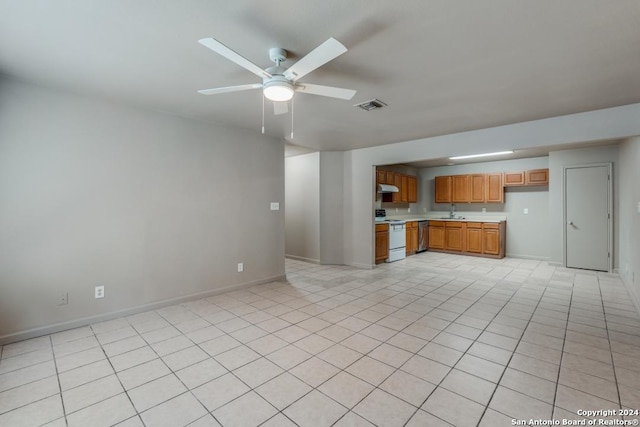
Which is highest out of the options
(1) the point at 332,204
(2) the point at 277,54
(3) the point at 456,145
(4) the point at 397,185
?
(2) the point at 277,54

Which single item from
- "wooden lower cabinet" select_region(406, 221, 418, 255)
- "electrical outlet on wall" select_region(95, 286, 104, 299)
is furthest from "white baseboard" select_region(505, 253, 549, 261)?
"electrical outlet on wall" select_region(95, 286, 104, 299)

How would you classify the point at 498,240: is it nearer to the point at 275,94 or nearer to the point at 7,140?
the point at 275,94

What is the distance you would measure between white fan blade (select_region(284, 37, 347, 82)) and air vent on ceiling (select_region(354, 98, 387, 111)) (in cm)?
134

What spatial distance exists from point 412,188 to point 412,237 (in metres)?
1.39

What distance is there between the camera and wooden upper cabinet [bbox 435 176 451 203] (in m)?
7.42

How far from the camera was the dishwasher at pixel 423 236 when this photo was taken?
24.3 ft

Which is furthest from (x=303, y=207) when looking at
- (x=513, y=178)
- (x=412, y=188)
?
(x=513, y=178)

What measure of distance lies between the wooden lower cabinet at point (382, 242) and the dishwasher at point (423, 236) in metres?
1.62

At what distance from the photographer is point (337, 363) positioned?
230 cm

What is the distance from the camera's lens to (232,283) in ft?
14.0

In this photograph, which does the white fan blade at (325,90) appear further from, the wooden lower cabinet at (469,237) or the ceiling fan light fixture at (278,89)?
the wooden lower cabinet at (469,237)

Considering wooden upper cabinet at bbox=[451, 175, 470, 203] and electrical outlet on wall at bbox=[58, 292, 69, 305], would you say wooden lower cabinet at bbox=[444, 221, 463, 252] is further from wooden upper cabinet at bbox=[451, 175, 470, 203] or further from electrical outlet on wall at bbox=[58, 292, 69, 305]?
electrical outlet on wall at bbox=[58, 292, 69, 305]

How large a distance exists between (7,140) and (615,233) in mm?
8536

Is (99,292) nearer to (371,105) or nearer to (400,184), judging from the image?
(371,105)
